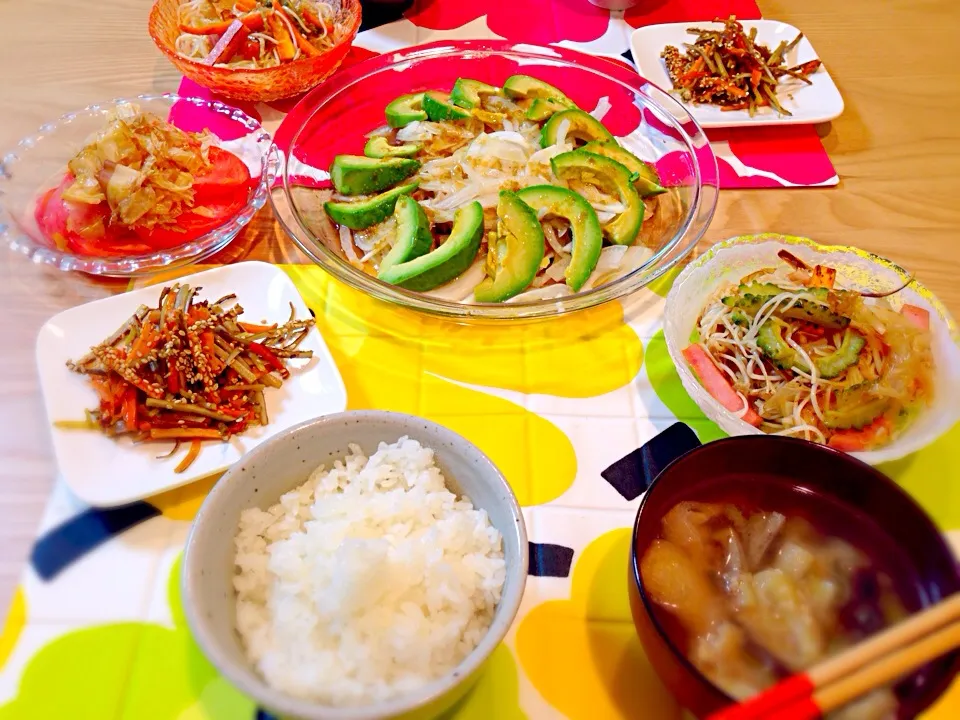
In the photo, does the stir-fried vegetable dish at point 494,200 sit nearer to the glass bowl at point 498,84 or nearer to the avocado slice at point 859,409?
the glass bowl at point 498,84

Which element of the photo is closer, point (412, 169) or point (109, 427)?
point (109, 427)

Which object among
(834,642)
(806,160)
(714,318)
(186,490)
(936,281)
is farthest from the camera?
(806,160)

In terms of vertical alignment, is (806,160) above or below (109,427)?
above

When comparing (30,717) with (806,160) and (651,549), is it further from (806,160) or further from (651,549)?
(806,160)

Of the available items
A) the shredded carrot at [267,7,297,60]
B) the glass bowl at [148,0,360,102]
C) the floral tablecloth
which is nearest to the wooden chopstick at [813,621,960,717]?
the floral tablecloth

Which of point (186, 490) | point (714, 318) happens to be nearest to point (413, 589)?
point (186, 490)

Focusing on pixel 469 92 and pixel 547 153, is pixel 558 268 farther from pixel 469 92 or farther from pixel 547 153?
pixel 469 92

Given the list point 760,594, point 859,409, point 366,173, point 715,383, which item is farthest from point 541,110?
point 760,594
